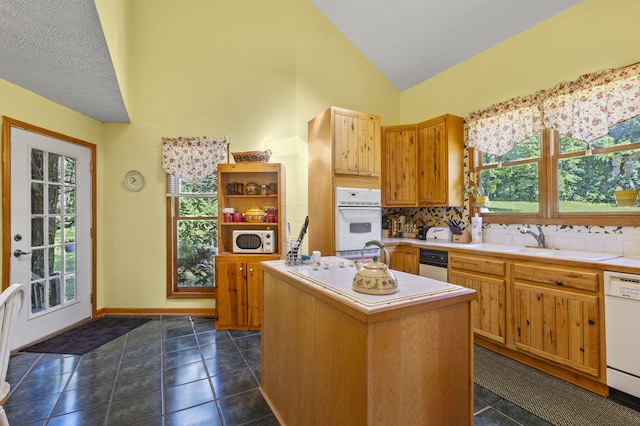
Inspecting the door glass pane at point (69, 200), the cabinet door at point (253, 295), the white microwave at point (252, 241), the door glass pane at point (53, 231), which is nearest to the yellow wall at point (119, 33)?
the door glass pane at point (53, 231)

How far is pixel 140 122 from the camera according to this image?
3.71m

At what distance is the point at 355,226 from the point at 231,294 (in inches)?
61.5

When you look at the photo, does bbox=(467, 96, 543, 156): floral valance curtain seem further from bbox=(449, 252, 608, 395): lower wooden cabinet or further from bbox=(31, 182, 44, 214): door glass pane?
bbox=(31, 182, 44, 214): door glass pane

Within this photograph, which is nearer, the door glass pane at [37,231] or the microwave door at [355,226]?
the door glass pane at [37,231]

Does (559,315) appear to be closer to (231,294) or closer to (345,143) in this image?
(345,143)

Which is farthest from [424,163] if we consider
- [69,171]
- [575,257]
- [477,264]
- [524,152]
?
[69,171]

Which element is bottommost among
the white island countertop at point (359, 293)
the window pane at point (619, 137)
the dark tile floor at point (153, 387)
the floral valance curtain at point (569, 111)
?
the dark tile floor at point (153, 387)

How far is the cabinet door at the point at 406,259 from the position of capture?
11.4ft

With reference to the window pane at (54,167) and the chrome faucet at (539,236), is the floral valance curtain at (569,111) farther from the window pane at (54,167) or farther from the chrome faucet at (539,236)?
the window pane at (54,167)

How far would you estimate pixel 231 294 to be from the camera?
3301mm

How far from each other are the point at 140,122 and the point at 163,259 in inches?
67.1

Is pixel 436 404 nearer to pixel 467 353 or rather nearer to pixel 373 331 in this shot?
pixel 467 353

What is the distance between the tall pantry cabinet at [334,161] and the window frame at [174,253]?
1289 mm

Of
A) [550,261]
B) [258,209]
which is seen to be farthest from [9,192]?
[550,261]
